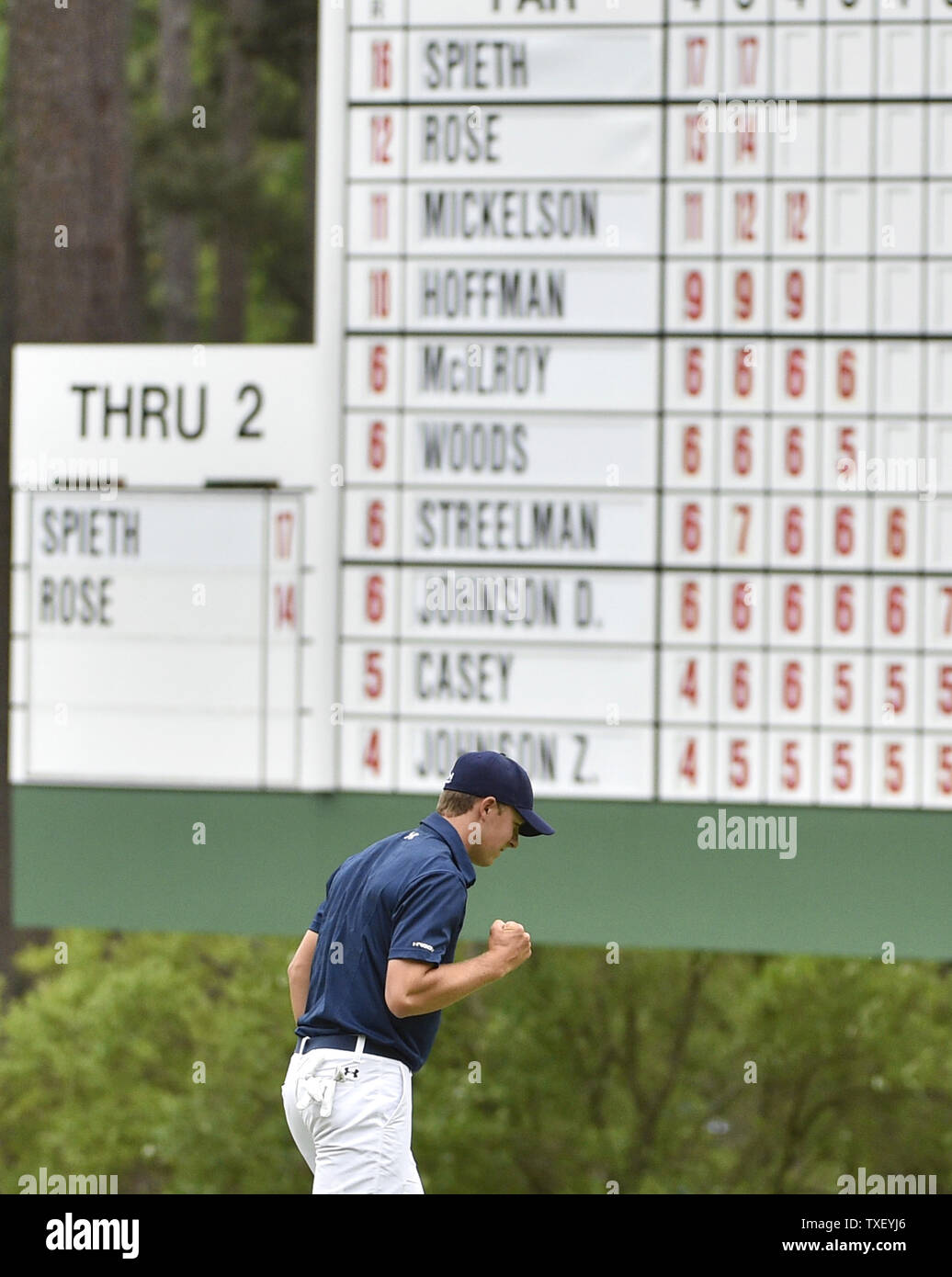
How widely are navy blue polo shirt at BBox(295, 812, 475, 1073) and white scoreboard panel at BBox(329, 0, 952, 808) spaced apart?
212cm

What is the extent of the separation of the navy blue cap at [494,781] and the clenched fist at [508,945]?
0.40 m

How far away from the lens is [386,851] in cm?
561

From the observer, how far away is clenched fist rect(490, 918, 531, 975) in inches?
208

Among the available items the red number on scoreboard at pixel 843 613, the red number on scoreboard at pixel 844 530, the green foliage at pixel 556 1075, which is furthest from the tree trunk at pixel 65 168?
the red number on scoreboard at pixel 843 613

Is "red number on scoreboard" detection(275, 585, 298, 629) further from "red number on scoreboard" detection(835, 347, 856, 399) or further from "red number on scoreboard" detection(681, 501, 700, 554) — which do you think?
"red number on scoreboard" detection(835, 347, 856, 399)

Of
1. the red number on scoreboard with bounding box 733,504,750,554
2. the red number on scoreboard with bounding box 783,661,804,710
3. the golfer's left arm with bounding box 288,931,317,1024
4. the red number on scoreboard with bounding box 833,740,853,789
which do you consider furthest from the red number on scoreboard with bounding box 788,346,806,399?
the golfer's left arm with bounding box 288,931,317,1024

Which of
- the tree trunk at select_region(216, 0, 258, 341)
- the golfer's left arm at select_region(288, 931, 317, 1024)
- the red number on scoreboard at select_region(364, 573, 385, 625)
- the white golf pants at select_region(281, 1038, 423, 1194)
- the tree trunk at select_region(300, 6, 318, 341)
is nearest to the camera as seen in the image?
the white golf pants at select_region(281, 1038, 423, 1194)

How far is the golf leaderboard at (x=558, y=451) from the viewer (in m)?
7.51

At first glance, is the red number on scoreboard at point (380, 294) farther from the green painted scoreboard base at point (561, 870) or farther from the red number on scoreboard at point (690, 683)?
the green painted scoreboard base at point (561, 870)

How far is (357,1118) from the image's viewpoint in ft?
17.7

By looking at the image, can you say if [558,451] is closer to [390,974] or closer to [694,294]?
[694,294]
